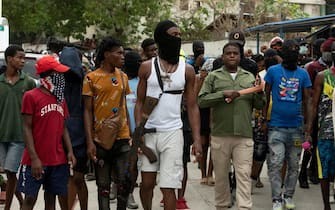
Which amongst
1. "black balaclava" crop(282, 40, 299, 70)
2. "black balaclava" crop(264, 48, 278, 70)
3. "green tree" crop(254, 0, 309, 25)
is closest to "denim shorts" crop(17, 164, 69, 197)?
"black balaclava" crop(282, 40, 299, 70)

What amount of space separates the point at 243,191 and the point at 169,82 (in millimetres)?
1507

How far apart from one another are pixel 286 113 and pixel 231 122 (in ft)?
2.51

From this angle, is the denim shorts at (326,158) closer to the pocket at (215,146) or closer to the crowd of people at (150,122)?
the crowd of people at (150,122)

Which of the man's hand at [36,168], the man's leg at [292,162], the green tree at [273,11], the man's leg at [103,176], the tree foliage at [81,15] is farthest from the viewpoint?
the green tree at [273,11]

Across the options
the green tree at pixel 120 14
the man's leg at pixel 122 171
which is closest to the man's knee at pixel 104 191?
the man's leg at pixel 122 171

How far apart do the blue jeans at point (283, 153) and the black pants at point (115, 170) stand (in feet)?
5.77

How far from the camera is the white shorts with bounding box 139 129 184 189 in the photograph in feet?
16.9

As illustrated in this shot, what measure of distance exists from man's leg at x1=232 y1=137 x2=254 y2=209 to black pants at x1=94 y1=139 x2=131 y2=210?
3.72ft

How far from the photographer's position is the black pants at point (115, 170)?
5.57 meters

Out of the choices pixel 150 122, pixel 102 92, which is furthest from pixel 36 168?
pixel 150 122

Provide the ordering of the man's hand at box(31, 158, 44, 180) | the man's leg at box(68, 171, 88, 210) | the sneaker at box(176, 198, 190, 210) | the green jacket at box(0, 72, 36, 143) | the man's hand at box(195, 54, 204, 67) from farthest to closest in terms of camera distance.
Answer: the man's hand at box(195, 54, 204, 67), the sneaker at box(176, 198, 190, 210), the green jacket at box(0, 72, 36, 143), the man's leg at box(68, 171, 88, 210), the man's hand at box(31, 158, 44, 180)

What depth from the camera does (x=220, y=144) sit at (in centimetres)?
606

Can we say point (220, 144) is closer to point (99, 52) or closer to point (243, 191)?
point (243, 191)

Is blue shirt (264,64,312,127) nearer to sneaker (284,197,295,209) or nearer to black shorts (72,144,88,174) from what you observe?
sneaker (284,197,295,209)
